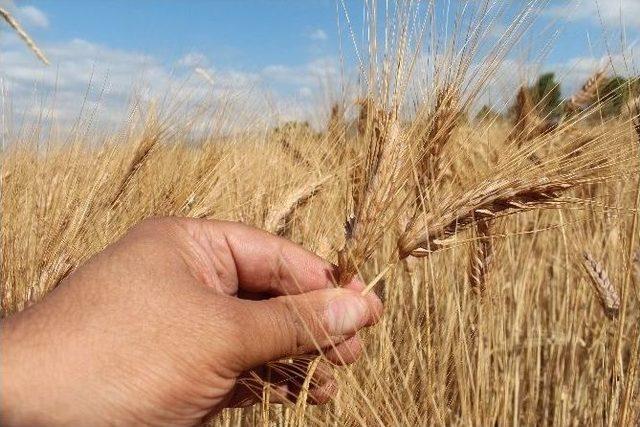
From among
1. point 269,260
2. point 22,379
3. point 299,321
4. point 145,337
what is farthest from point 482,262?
point 22,379

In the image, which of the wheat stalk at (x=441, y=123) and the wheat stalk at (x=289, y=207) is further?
the wheat stalk at (x=289, y=207)

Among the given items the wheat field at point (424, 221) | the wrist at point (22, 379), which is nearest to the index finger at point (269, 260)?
the wheat field at point (424, 221)

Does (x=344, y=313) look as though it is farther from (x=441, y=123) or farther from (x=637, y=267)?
(x=637, y=267)

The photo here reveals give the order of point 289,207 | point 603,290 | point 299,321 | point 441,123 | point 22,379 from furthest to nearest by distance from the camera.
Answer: point 289,207
point 603,290
point 441,123
point 299,321
point 22,379

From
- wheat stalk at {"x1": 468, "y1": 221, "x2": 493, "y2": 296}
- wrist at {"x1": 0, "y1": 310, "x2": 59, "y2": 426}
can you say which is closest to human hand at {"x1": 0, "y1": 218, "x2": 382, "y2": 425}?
wrist at {"x1": 0, "y1": 310, "x2": 59, "y2": 426}

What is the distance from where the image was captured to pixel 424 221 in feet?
4.18

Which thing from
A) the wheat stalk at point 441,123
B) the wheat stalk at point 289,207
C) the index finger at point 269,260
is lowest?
the index finger at point 269,260

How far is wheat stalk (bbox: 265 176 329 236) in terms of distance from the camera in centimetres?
200

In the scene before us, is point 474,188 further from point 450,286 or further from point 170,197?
point 170,197

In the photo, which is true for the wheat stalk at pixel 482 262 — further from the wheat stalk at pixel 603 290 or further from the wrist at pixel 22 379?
the wrist at pixel 22 379

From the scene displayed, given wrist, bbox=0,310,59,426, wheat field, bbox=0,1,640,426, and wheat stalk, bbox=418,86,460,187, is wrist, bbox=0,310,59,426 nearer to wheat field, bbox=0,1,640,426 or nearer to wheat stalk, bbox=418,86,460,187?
wheat field, bbox=0,1,640,426

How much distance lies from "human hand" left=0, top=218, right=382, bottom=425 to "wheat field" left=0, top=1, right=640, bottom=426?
18 centimetres

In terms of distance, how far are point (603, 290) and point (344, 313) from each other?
3.07 feet

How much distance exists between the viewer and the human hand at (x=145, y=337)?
98cm
